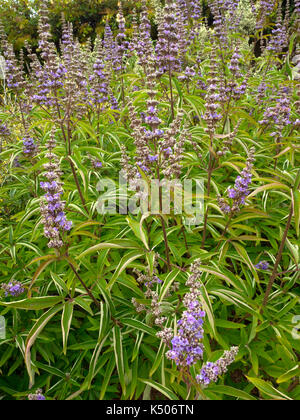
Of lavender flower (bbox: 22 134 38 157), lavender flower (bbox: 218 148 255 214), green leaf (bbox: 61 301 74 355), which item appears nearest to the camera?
green leaf (bbox: 61 301 74 355)

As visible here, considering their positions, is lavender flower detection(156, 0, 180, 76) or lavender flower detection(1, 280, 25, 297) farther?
lavender flower detection(156, 0, 180, 76)

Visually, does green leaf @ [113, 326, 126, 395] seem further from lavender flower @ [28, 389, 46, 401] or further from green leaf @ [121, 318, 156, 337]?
lavender flower @ [28, 389, 46, 401]

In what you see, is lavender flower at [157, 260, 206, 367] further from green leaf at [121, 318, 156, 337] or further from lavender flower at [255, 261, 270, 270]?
→ lavender flower at [255, 261, 270, 270]

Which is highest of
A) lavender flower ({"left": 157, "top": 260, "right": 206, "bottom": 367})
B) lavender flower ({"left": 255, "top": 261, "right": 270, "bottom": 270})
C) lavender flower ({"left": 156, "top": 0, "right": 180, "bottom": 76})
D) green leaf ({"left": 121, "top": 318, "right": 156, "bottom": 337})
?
lavender flower ({"left": 156, "top": 0, "right": 180, "bottom": 76})

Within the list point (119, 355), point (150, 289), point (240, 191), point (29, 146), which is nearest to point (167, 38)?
point (29, 146)

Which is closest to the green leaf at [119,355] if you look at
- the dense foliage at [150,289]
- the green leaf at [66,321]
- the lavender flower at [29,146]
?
the dense foliage at [150,289]

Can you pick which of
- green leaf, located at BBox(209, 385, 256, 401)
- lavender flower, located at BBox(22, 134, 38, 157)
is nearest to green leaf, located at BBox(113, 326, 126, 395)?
green leaf, located at BBox(209, 385, 256, 401)

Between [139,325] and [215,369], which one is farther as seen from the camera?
[139,325]

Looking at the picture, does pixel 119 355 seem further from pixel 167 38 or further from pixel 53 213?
pixel 167 38

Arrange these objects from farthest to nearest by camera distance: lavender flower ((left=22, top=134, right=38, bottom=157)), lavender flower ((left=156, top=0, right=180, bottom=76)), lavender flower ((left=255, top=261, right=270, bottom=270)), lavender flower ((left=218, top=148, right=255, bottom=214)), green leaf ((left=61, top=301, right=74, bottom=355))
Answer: lavender flower ((left=22, top=134, right=38, bottom=157)) < lavender flower ((left=156, top=0, right=180, bottom=76)) < lavender flower ((left=255, top=261, right=270, bottom=270)) < lavender flower ((left=218, top=148, right=255, bottom=214)) < green leaf ((left=61, top=301, right=74, bottom=355))

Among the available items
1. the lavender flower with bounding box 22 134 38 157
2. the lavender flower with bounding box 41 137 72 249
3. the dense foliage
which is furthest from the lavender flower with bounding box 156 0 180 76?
the lavender flower with bounding box 41 137 72 249

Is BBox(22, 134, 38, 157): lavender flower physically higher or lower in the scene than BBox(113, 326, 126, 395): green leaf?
higher
